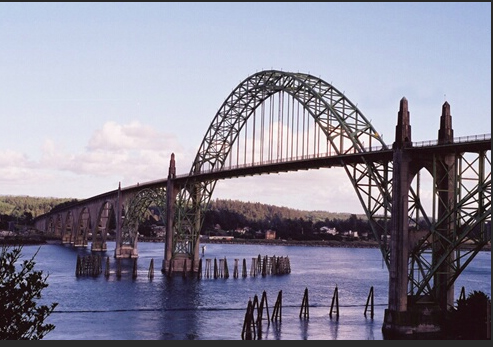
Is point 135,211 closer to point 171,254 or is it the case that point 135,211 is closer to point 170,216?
point 170,216

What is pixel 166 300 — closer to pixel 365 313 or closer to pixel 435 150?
pixel 365 313

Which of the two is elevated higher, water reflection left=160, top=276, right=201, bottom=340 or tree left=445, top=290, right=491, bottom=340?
tree left=445, top=290, right=491, bottom=340

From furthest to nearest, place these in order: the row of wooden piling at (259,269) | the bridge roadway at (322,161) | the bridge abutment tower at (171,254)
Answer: the row of wooden piling at (259,269) < the bridge abutment tower at (171,254) < the bridge roadway at (322,161)

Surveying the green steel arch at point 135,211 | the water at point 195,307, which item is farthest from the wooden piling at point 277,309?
the green steel arch at point 135,211

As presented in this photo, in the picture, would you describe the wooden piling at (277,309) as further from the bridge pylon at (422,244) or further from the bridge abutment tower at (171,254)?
the bridge abutment tower at (171,254)

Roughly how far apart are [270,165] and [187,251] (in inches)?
974

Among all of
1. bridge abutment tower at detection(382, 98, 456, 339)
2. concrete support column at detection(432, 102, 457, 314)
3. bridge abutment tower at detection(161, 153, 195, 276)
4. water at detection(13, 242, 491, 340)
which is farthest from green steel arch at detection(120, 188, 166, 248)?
concrete support column at detection(432, 102, 457, 314)

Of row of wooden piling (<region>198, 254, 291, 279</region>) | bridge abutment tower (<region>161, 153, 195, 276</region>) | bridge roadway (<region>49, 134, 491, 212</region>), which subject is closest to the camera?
bridge roadway (<region>49, 134, 491, 212</region>)

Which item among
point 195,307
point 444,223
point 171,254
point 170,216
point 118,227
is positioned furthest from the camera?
point 118,227

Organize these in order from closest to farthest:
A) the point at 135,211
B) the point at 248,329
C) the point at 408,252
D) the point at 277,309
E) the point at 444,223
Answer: the point at 444,223 → the point at 408,252 → the point at 248,329 → the point at 277,309 → the point at 135,211

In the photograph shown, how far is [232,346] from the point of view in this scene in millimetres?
33812

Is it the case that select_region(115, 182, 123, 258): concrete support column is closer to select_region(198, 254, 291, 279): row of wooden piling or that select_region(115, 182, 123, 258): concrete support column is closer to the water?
the water

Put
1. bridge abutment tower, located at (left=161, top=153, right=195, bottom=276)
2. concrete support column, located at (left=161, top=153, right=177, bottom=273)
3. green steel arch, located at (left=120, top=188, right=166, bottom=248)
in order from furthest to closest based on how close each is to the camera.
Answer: green steel arch, located at (left=120, top=188, right=166, bottom=248) → concrete support column, located at (left=161, top=153, right=177, bottom=273) → bridge abutment tower, located at (left=161, top=153, right=195, bottom=276)

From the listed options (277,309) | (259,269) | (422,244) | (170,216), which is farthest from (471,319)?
(259,269)
